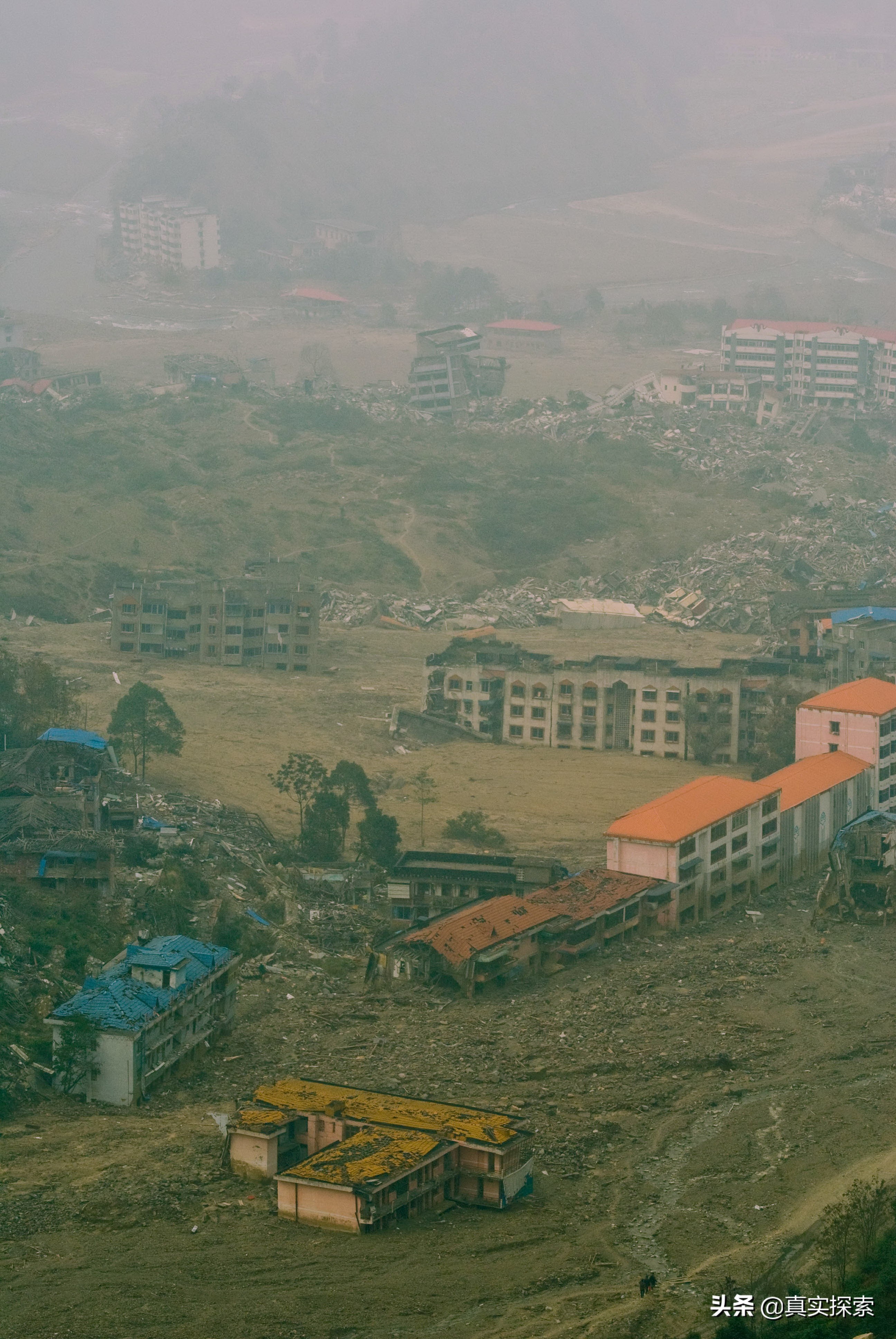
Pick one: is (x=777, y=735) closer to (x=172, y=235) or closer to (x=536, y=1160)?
(x=536, y=1160)

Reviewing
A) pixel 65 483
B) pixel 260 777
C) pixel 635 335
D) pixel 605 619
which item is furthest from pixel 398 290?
pixel 260 777

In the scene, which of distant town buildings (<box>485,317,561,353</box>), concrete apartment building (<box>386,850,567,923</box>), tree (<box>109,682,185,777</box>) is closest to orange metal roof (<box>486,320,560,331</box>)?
distant town buildings (<box>485,317,561,353</box>)

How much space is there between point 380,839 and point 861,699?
461 inches

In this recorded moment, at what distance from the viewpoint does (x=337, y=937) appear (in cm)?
4000

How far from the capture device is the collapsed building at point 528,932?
37.4 m

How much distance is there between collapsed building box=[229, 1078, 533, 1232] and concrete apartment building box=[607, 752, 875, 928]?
11614 millimetres

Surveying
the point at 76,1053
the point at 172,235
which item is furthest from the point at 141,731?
the point at 172,235

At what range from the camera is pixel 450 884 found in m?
41.0

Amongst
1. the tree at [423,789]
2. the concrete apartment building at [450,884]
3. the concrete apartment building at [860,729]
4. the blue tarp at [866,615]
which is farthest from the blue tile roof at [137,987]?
the blue tarp at [866,615]

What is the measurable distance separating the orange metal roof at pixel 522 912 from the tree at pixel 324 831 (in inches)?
180

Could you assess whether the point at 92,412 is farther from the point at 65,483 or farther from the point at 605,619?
the point at 605,619

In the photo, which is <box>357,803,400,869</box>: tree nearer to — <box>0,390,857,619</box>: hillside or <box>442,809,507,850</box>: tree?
<box>442,809,507,850</box>: tree

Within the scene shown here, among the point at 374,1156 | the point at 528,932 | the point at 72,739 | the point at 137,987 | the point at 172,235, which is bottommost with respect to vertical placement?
the point at 374,1156

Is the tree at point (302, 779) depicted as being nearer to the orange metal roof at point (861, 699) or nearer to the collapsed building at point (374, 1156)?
the orange metal roof at point (861, 699)
